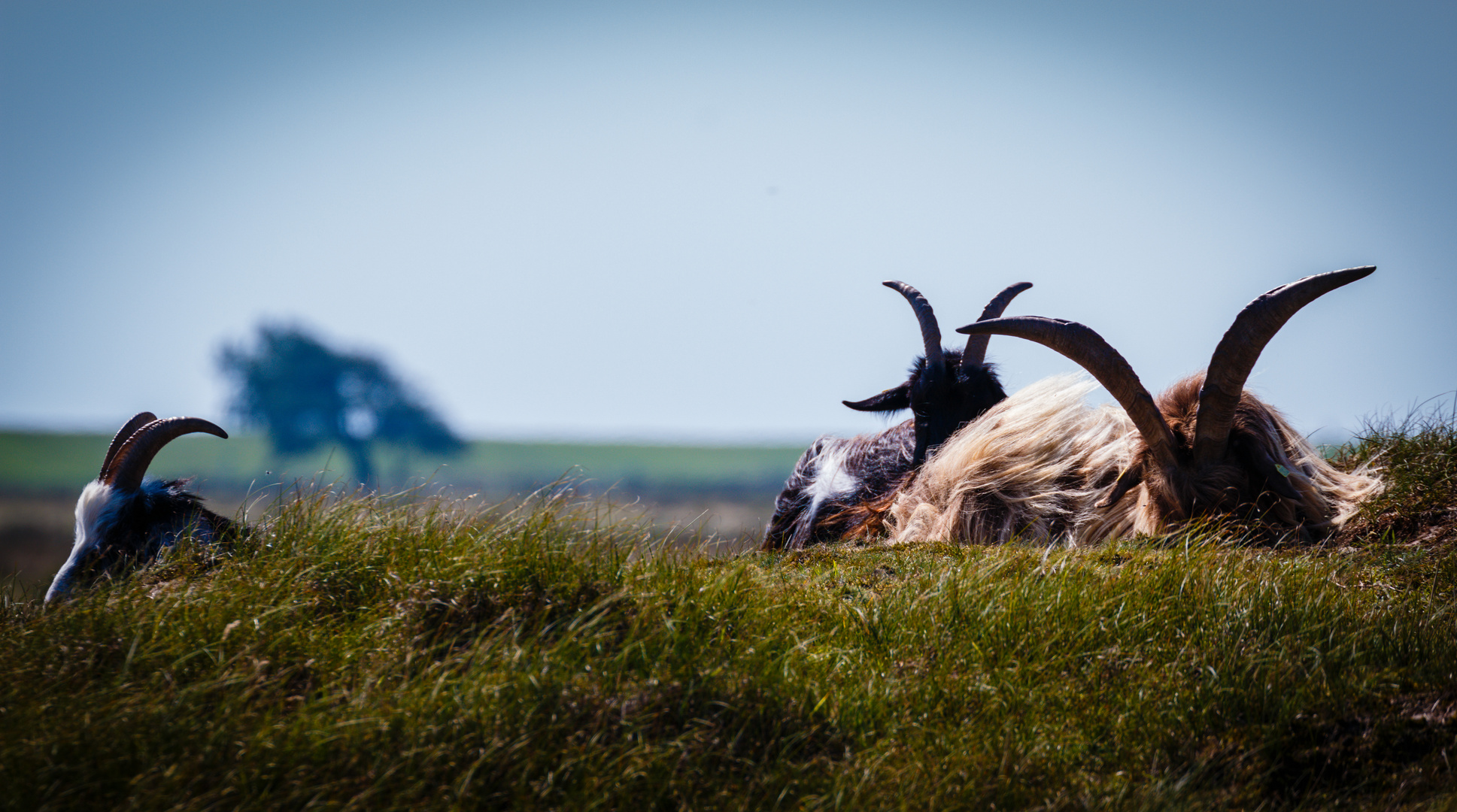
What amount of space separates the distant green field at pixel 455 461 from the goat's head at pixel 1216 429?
26.0 meters

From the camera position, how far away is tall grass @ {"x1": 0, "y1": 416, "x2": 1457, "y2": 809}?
220 centimetres

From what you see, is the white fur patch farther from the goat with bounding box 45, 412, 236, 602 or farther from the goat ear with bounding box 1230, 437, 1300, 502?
the goat ear with bounding box 1230, 437, 1300, 502

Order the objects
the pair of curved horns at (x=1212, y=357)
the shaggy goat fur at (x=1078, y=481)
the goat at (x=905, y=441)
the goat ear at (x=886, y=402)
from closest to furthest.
Result: the pair of curved horns at (x=1212, y=357), the shaggy goat fur at (x=1078, y=481), the goat at (x=905, y=441), the goat ear at (x=886, y=402)

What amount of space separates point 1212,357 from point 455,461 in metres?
27.8

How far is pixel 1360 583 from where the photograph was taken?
3684 mm

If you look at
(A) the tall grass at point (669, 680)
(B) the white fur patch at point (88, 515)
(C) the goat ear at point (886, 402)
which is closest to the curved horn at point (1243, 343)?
A: (A) the tall grass at point (669, 680)

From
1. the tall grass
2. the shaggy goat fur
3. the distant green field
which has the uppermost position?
the shaggy goat fur

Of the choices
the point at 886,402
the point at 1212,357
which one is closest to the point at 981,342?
the point at 886,402

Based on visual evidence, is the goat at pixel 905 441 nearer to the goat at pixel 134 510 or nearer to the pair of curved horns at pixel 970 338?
the pair of curved horns at pixel 970 338

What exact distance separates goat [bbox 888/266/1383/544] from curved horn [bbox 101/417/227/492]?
17.0ft

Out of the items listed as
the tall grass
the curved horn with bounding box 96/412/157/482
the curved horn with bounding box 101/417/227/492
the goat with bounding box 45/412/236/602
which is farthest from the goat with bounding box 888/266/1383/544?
the curved horn with bounding box 96/412/157/482

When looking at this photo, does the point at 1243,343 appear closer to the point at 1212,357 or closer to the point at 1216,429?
the point at 1212,357

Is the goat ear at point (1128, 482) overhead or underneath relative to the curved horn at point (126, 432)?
underneath

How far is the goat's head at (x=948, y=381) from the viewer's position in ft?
26.1
